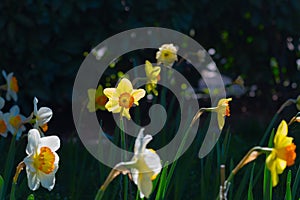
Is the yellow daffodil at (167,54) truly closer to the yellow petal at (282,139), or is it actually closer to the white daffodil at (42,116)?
the white daffodil at (42,116)

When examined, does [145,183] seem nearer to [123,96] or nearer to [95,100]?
[123,96]

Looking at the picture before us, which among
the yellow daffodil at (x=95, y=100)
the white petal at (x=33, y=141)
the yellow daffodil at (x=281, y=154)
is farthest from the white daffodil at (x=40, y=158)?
the yellow daffodil at (x=95, y=100)

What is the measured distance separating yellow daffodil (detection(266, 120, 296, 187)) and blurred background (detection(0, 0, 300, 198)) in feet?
5.36

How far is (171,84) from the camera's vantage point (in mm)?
3113

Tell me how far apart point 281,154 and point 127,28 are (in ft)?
6.34

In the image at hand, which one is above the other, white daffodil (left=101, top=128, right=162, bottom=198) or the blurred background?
the blurred background

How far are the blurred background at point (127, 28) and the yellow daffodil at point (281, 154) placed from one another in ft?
5.36

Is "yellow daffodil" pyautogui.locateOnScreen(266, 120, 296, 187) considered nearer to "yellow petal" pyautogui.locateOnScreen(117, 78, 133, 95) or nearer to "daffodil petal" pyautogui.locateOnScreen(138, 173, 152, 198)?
"daffodil petal" pyautogui.locateOnScreen(138, 173, 152, 198)

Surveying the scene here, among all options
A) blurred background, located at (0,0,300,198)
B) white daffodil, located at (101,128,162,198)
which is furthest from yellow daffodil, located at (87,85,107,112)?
white daffodil, located at (101,128,162,198)

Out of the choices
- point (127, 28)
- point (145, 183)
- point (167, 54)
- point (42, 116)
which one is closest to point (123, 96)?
point (42, 116)

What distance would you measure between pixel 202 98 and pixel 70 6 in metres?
1.41

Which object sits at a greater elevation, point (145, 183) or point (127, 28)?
point (127, 28)

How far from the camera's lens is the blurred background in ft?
9.80

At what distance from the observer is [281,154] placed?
123 centimetres
